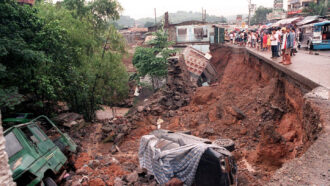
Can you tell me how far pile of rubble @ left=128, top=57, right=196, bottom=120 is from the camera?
46.4ft

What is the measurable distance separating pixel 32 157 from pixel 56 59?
261 inches

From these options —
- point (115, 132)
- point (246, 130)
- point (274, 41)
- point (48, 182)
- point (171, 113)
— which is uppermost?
point (274, 41)

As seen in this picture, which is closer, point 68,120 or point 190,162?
point 190,162

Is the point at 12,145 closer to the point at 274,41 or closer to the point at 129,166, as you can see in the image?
the point at 129,166

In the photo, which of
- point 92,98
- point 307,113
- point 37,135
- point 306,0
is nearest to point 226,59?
point 92,98

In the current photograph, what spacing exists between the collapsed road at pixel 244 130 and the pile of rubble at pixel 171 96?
7 centimetres

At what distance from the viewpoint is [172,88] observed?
17031 mm

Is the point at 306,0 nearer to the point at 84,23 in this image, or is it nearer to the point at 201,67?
the point at 201,67

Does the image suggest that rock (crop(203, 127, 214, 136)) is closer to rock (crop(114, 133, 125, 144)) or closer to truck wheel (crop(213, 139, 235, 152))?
truck wheel (crop(213, 139, 235, 152))

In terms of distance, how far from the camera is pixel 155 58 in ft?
61.3

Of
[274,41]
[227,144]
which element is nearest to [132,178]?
[227,144]

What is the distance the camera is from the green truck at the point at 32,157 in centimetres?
518

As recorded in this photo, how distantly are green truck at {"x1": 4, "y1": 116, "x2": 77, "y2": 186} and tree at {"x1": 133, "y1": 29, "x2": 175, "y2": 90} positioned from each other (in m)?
12.3

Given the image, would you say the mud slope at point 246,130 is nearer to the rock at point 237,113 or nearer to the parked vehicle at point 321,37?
the rock at point 237,113
